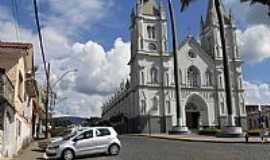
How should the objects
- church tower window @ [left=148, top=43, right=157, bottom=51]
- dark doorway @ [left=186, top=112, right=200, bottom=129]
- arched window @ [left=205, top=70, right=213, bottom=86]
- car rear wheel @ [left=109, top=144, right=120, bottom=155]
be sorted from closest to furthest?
car rear wheel @ [left=109, top=144, right=120, bottom=155] → church tower window @ [left=148, top=43, right=157, bottom=51] → dark doorway @ [left=186, top=112, right=200, bottom=129] → arched window @ [left=205, top=70, right=213, bottom=86]

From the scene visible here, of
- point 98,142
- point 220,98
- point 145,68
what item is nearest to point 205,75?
point 220,98

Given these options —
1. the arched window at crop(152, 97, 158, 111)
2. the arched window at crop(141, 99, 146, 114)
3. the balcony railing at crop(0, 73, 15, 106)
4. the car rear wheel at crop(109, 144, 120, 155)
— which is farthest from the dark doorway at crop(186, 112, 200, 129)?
the balcony railing at crop(0, 73, 15, 106)

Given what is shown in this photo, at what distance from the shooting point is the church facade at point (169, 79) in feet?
211

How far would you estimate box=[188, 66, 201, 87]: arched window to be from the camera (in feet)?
228

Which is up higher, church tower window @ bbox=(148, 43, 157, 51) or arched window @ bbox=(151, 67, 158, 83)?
church tower window @ bbox=(148, 43, 157, 51)

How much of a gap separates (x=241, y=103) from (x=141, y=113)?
19.8 meters

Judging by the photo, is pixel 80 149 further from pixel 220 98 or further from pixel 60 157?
pixel 220 98

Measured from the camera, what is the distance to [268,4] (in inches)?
668

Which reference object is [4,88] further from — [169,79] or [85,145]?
[169,79]

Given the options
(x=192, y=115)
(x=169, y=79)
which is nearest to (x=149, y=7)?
(x=169, y=79)

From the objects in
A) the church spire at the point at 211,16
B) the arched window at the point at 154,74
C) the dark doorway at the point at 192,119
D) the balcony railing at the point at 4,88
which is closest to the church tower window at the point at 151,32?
the arched window at the point at 154,74

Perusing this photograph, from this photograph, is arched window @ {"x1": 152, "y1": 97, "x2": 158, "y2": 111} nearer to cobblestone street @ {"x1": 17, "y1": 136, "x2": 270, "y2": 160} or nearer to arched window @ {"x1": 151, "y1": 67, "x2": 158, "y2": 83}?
arched window @ {"x1": 151, "y1": 67, "x2": 158, "y2": 83}

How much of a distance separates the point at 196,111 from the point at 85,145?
173 ft

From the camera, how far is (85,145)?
18.6 meters
